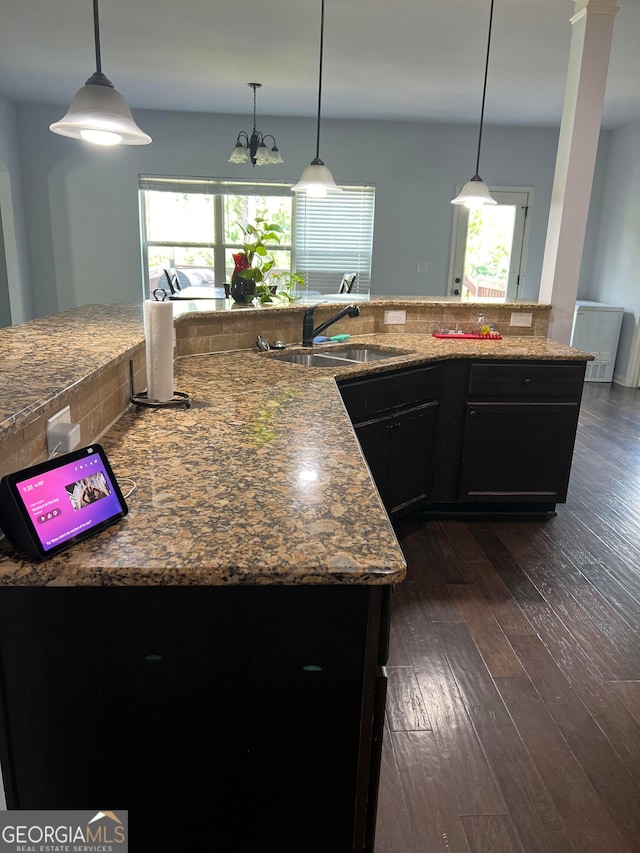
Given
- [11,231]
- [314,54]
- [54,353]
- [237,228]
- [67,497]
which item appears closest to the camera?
[67,497]

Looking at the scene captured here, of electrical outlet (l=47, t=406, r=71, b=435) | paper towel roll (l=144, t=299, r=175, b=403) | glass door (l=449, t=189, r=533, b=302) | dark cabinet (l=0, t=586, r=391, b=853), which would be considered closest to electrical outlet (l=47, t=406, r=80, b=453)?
electrical outlet (l=47, t=406, r=71, b=435)

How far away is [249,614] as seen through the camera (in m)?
1.03

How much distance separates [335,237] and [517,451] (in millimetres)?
4365

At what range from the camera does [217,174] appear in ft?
21.4

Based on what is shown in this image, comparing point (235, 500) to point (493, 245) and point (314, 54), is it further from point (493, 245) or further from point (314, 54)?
point (493, 245)

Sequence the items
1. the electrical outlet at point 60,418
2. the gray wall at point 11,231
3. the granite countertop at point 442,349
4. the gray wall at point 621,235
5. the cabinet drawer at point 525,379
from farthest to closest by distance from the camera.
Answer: the gray wall at point 621,235, the gray wall at point 11,231, the cabinet drawer at point 525,379, the granite countertop at point 442,349, the electrical outlet at point 60,418

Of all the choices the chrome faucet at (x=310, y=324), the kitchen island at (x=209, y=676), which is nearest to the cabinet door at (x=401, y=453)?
the chrome faucet at (x=310, y=324)

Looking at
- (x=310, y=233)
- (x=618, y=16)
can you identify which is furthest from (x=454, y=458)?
(x=310, y=233)

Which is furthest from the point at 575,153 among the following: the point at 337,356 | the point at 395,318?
the point at 337,356

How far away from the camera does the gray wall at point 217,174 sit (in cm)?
640

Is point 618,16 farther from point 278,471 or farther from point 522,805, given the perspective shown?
point 522,805

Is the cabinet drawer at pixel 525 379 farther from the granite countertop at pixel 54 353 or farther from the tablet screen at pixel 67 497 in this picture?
the tablet screen at pixel 67 497

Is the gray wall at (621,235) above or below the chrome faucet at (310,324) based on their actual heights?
above

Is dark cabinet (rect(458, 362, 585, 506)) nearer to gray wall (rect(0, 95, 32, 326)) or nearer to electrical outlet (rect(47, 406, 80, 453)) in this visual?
electrical outlet (rect(47, 406, 80, 453))
